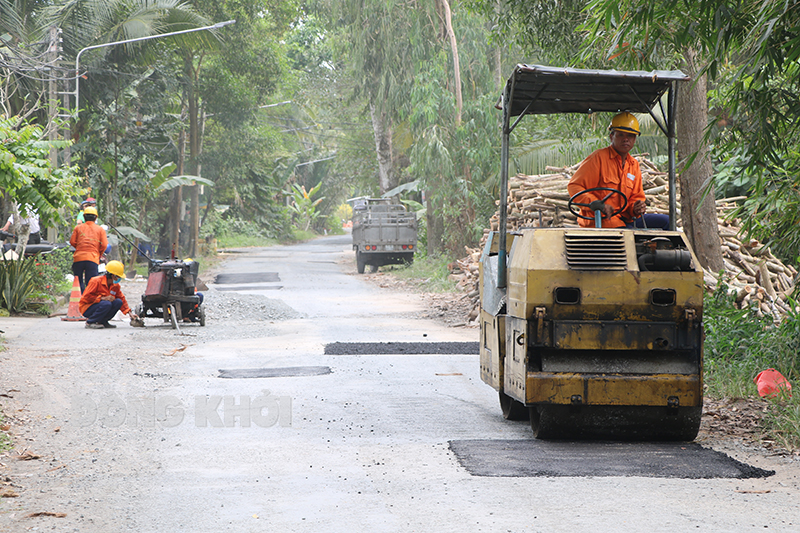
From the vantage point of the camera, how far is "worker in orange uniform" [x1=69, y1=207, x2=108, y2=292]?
16.1m

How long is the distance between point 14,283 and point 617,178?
1263cm

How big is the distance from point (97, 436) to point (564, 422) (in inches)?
143

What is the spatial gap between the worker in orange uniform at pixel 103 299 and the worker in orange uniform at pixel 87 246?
66.9 inches

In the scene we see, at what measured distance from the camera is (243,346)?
12.9m

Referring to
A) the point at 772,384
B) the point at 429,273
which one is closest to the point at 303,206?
the point at 429,273

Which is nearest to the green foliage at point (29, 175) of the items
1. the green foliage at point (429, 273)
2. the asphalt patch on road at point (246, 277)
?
the green foliage at point (429, 273)

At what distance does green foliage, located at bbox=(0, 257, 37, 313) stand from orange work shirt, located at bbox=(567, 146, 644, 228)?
12.2 metres

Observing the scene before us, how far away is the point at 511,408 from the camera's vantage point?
24.9ft

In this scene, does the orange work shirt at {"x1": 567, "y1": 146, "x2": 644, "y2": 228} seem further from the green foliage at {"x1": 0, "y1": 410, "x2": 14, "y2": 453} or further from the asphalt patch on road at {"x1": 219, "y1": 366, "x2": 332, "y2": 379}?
the green foliage at {"x1": 0, "y1": 410, "x2": 14, "y2": 453}

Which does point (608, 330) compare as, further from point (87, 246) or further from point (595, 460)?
point (87, 246)

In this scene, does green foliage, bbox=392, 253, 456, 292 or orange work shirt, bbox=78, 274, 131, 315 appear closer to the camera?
orange work shirt, bbox=78, 274, 131, 315

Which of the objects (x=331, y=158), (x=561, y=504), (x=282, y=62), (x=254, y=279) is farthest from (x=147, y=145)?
(x=331, y=158)

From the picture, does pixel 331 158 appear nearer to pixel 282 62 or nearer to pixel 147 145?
pixel 282 62

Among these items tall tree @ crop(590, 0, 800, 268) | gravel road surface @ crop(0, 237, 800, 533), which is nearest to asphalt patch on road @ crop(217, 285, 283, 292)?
gravel road surface @ crop(0, 237, 800, 533)
